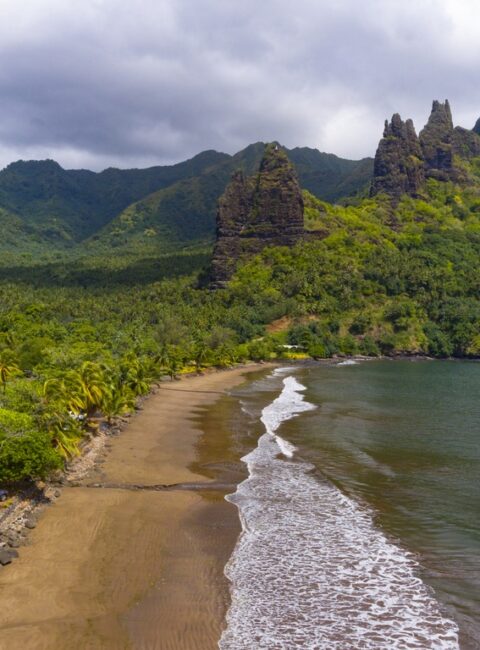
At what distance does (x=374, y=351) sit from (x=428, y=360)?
46.0 ft

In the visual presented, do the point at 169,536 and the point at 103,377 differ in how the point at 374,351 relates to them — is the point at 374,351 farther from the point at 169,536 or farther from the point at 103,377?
the point at 169,536

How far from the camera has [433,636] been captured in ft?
56.8

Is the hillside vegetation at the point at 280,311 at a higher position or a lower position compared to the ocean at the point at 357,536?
higher

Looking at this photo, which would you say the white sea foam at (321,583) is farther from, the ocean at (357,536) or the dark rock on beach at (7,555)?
the dark rock on beach at (7,555)

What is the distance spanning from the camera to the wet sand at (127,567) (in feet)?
56.6

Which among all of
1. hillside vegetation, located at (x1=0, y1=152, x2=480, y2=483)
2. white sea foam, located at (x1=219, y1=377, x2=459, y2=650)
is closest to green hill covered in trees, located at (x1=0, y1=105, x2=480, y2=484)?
hillside vegetation, located at (x1=0, y1=152, x2=480, y2=483)

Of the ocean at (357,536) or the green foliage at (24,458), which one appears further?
the green foliage at (24,458)

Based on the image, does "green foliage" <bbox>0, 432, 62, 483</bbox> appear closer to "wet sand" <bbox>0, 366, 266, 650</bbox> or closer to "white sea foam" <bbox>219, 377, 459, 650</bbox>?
"wet sand" <bbox>0, 366, 266, 650</bbox>

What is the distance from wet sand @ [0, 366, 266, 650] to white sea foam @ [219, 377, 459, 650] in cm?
104

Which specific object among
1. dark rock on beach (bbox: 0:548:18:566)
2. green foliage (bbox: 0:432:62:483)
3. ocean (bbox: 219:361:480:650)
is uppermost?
green foliage (bbox: 0:432:62:483)

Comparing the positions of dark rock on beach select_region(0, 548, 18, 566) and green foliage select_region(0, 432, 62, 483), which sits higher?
green foliage select_region(0, 432, 62, 483)

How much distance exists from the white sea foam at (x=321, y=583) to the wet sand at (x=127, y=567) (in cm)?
104

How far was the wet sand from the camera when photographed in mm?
17250

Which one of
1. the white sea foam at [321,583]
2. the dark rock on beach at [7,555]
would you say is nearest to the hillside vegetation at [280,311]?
the white sea foam at [321,583]
